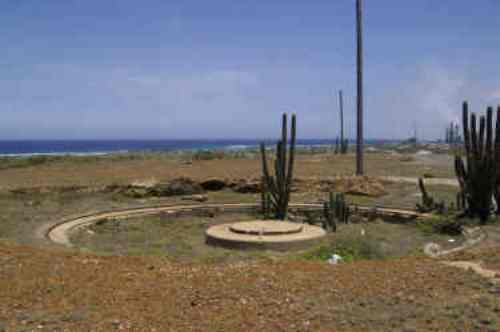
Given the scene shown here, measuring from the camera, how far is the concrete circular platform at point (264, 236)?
1214cm

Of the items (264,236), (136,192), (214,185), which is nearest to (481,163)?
(264,236)

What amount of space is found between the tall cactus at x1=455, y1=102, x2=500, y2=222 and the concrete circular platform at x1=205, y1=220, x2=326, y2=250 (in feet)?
15.3

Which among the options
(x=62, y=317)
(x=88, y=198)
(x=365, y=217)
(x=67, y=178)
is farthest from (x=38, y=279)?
(x=67, y=178)

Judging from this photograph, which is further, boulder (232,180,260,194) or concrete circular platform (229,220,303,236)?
boulder (232,180,260,194)

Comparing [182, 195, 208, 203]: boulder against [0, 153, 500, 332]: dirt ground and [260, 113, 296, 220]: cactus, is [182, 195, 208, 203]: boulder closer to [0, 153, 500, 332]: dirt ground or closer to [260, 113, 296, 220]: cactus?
[260, 113, 296, 220]: cactus

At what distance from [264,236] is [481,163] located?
6.49 m

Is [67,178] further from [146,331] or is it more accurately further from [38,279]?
[146,331]

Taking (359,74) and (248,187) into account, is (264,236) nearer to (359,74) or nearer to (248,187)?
(248,187)

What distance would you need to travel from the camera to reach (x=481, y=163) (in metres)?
14.6

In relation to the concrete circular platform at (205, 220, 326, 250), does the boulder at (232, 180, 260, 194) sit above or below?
above

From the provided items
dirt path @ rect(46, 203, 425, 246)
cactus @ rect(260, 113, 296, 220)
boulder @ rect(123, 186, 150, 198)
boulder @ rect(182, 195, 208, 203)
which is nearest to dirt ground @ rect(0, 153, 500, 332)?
dirt path @ rect(46, 203, 425, 246)

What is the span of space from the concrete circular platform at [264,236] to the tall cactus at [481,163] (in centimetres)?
466

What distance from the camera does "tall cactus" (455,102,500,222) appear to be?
14445mm

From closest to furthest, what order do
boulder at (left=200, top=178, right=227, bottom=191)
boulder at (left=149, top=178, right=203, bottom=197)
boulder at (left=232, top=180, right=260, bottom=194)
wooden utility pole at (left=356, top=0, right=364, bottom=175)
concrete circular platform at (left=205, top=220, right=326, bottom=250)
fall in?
concrete circular platform at (left=205, top=220, right=326, bottom=250) → boulder at (left=149, top=178, right=203, bottom=197) → boulder at (left=232, top=180, right=260, bottom=194) → boulder at (left=200, top=178, right=227, bottom=191) → wooden utility pole at (left=356, top=0, right=364, bottom=175)
